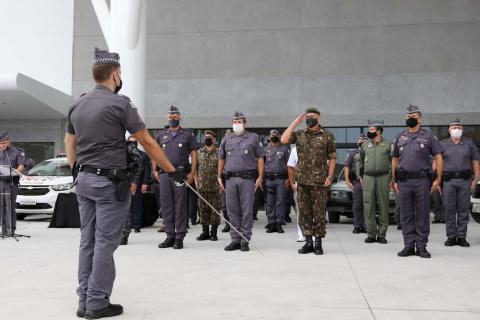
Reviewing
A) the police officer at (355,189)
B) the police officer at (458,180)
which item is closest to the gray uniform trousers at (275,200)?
the police officer at (355,189)

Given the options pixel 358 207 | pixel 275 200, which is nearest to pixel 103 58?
pixel 275 200

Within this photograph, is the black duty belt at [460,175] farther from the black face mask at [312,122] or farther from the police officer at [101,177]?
the police officer at [101,177]

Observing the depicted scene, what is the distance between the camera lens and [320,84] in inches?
597

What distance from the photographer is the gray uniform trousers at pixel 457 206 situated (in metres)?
7.25

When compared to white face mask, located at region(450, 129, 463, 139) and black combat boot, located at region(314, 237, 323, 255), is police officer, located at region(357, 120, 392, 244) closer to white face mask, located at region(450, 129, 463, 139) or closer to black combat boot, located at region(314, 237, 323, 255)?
white face mask, located at region(450, 129, 463, 139)

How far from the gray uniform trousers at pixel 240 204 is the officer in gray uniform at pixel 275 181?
2.36 metres

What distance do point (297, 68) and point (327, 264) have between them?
10.7 metres

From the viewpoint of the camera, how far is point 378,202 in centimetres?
757

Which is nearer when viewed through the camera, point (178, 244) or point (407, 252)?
point (407, 252)

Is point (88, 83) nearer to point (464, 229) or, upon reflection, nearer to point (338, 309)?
point (464, 229)

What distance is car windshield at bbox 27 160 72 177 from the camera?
11492 millimetres

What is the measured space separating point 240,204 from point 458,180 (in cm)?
332

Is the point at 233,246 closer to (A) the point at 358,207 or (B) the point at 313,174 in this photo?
(B) the point at 313,174

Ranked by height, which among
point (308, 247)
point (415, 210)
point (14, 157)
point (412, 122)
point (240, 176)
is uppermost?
point (412, 122)
